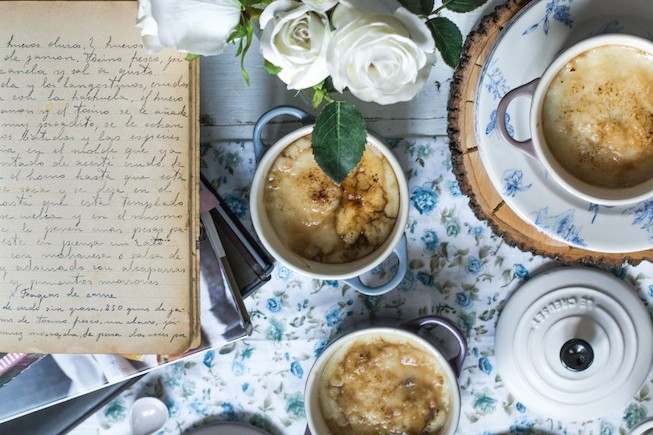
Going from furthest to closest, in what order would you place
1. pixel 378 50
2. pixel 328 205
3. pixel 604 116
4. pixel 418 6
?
pixel 328 205
pixel 604 116
pixel 418 6
pixel 378 50

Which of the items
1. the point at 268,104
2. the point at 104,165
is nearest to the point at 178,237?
the point at 104,165

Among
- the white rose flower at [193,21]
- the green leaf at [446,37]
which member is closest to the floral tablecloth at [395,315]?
the green leaf at [446,37]

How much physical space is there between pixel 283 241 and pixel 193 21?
403 mm

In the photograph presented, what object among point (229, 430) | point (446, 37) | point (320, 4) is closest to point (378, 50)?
point (320, 4)

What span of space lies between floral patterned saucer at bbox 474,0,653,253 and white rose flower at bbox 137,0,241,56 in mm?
386

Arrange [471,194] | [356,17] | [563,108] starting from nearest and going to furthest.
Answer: [356,17] → [563,108] → [471,194]

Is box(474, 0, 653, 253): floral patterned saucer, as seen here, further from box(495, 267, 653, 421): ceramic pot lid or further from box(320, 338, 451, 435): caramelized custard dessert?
box(320, 338, 451, 435): caramelized custard dessert

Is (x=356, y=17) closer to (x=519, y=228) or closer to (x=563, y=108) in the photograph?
(x=563, y=108)

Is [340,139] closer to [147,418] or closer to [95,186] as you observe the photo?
[95,186]

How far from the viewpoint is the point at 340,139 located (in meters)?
0.71

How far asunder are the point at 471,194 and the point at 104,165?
459 mm

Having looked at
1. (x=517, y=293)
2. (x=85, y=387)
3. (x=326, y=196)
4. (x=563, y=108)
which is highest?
(x=563, y=108)

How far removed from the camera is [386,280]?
1029mm

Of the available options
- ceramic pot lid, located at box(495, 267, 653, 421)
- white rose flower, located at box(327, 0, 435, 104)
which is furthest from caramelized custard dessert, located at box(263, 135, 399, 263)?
white rose flower, located at box(327, 0, 435, 104)
